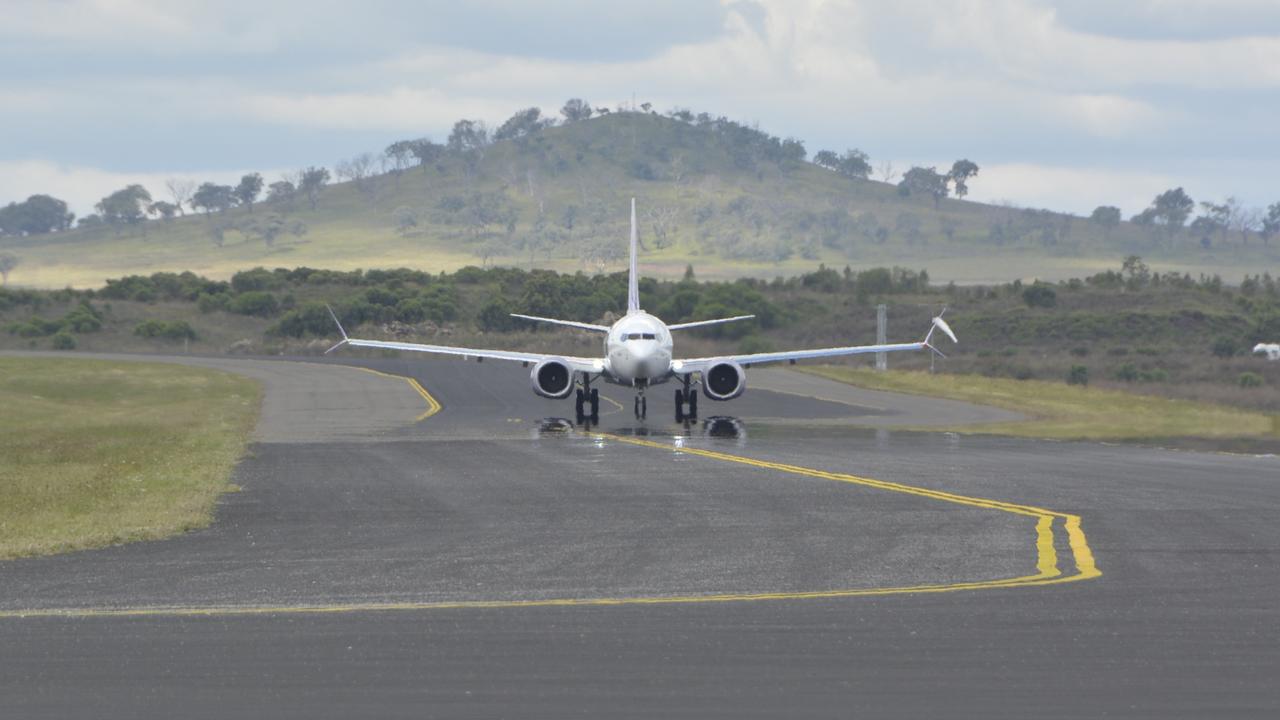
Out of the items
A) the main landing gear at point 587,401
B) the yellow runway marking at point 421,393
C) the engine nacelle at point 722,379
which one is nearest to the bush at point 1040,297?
the yellow runway marking at point 421,393

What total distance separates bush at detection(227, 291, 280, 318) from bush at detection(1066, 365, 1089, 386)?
231 feet

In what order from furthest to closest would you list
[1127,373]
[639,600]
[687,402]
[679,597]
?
[1127,373] → [687,402] → [679,597] → [639,600]

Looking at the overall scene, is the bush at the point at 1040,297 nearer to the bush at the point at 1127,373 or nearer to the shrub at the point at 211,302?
the bush at the point at 1127,373

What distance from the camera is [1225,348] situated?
102m

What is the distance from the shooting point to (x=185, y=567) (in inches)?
684

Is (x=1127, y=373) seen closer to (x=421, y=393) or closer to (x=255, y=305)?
(x=421, y=393)

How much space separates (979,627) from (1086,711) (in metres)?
2.95

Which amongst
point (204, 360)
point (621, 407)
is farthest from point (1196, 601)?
point (204, 360)

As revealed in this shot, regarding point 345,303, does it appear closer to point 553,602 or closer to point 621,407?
point 621,407

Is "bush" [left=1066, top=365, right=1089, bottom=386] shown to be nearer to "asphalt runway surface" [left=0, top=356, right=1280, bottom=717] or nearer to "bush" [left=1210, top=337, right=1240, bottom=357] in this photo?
"bush" [left=1210, top=337, right=1240, bottom=357]

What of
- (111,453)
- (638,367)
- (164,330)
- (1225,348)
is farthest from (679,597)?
(164,330)

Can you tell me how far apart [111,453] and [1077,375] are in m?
58.3

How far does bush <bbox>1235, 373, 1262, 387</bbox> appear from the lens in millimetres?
76250

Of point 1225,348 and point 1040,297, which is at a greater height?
point 1040,297
